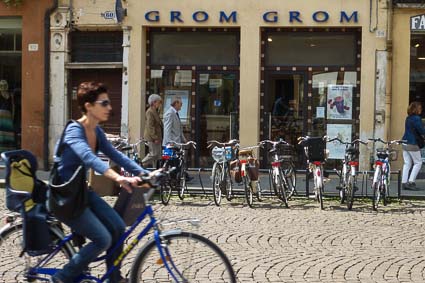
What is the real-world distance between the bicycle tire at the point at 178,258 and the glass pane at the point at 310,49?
11.8 metres

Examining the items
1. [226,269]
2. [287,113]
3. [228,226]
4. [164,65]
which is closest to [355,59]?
[287,113]

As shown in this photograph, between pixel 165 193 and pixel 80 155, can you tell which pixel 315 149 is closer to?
pixel 165 193

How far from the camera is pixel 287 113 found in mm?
16422

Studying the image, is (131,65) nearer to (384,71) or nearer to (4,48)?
(4,48)

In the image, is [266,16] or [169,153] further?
[266,16]

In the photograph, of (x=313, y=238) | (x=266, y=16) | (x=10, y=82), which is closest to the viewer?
(x=313, y=238)

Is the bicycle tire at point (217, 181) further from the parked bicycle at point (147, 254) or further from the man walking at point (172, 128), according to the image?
the parked bicycle at point (147, 254)

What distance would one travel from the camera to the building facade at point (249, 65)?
1562 cm

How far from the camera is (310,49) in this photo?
1625 cm

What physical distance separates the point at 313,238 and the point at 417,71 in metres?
8.39

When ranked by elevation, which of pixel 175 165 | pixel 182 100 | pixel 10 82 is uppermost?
pixel 10 82

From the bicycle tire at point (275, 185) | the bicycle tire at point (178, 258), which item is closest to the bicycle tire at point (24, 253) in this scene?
the bicycle tire at point (178, 258)

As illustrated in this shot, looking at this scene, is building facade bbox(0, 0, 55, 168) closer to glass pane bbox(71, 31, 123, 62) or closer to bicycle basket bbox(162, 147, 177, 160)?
glass pane bbox(71, 31, 123, 62)

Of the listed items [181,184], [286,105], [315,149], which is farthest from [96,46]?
[315,149]
